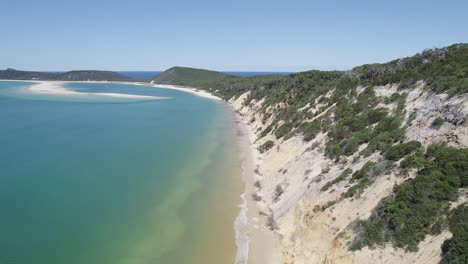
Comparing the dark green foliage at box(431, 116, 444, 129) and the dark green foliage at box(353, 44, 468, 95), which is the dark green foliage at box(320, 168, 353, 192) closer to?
the dark green foliage at box(431, 116, 444, 129)

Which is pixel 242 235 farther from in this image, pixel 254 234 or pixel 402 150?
pixel 402 150

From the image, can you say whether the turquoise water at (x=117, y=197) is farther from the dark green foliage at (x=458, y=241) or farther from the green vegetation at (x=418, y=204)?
the dark green foliage at (x=458, y=241)

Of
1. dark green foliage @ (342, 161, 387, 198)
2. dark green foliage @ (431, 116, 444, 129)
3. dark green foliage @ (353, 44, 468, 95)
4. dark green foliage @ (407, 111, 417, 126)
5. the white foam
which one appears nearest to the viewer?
dark green foliage @ (342, 161, 387, 198)

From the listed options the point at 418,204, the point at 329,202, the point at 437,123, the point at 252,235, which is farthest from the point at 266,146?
the point at 418,204

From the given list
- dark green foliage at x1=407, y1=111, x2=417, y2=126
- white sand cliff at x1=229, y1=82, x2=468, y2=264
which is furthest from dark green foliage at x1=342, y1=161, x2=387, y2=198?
dark green foliage at x1=407, y1=111, x2=417, y2=126

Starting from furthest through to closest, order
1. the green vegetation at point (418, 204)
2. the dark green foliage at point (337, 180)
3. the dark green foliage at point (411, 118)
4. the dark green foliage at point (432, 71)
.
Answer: the dark green foliage at point (432, 71)
the dark green foliage at point (411, 118)
the dark green foliage at point (337, 180)
the green vegetation at point (418, 204)

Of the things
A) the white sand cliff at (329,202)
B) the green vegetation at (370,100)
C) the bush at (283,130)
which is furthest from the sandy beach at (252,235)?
the bush at (283,130)

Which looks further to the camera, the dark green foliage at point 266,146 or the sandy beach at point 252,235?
the dark green foliage at point 266,146
